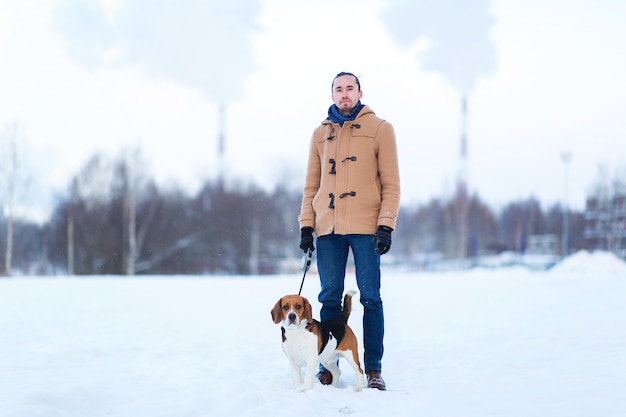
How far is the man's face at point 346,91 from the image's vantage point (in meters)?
3.61

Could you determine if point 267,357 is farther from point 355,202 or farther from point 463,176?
point 463,176

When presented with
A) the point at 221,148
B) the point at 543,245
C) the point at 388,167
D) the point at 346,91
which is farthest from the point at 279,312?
the point at 543,245

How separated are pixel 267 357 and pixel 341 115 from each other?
6.99ft

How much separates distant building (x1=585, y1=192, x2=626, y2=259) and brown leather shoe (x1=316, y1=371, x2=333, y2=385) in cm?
4555

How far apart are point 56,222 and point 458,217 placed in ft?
110

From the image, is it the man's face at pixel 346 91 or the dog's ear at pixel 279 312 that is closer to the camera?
the dog's ear at pixel 279 312

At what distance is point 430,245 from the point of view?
5966 centimetres

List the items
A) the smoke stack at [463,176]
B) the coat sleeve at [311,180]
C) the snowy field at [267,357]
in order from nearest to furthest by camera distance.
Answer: the snowy field at [267,357] → the coat sleeve at [311,180] → the smoke stack at [463,176]

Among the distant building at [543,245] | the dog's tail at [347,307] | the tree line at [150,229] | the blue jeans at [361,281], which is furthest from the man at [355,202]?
the distant building at [543,245]

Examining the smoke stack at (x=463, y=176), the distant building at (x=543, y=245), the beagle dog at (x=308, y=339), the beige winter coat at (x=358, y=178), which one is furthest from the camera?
the distant building at (x=543, y=245)

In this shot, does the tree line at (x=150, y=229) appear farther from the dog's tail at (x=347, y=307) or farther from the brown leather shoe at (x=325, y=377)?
the dog's tail at (x=347, y=307)

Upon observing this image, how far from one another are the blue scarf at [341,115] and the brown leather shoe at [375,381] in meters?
1.63

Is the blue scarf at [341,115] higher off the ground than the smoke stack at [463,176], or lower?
lower

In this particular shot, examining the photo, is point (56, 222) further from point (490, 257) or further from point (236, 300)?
point (490, 257)
